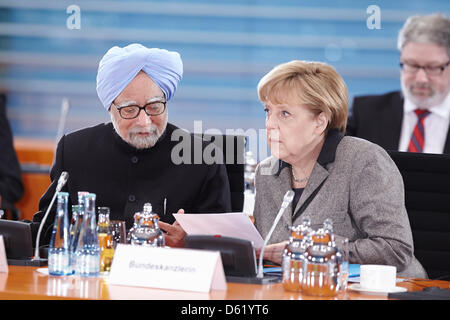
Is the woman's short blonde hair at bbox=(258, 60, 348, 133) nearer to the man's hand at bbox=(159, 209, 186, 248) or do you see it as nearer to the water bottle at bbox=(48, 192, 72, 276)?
the man's hand at bbox=(159, 209, 186, 248)

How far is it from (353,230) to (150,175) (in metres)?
0.79

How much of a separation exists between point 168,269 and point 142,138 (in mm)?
1007

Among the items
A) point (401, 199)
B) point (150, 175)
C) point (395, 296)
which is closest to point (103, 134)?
point (150, 175)

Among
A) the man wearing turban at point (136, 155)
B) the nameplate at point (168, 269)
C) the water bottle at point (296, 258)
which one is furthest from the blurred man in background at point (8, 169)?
the water bottle at point (296, 258)

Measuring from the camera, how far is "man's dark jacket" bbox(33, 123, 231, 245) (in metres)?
2.89

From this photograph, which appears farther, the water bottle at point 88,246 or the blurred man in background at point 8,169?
the blurred man in background at point 8,169

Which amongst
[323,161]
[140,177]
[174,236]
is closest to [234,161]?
[140,177]

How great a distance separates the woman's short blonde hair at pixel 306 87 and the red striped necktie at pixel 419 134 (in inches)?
74.1

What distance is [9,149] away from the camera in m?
4.75

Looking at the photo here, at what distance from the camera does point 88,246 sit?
81.7 inches

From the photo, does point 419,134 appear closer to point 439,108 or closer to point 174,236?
point 439,108

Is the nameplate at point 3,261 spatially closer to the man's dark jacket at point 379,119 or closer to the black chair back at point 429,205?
the black chair back at point 429,205

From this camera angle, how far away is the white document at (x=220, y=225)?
84.5 inches

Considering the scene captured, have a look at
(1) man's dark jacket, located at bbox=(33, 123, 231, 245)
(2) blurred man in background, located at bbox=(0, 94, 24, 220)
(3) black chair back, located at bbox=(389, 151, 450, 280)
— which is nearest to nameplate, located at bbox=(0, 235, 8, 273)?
(1) man's dark jacket, located at bbox=(33, 123, 231, 245)
